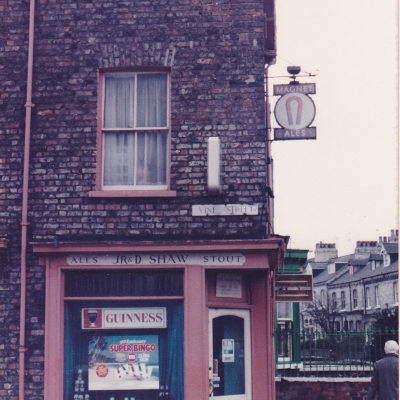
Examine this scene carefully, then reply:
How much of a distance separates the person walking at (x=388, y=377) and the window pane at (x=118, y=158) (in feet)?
14.4

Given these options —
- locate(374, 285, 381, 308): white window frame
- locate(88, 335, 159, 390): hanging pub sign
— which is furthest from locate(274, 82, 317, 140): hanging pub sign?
locate(374, 285, 381, 308): white window frame

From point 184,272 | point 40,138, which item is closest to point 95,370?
point 184,272

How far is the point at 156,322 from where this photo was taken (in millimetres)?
10039

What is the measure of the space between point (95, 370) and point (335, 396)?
19.9 ft

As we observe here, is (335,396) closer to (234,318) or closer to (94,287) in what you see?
(234,318)

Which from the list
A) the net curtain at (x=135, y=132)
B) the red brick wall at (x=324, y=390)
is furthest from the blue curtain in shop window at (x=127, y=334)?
the red brick wall at (x=324, y=390)

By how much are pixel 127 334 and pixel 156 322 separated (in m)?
0.45

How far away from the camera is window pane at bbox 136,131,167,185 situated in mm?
10422

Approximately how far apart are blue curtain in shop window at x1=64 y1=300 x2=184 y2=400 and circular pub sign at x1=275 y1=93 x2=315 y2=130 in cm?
318

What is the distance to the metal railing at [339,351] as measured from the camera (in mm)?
14656

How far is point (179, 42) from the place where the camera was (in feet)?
34.4

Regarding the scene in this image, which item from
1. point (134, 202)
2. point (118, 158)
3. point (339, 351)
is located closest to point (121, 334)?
point (134, 202)

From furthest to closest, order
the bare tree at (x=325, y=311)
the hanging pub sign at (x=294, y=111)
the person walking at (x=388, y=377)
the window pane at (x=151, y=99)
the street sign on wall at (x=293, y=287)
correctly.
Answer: the bare tree at (x=325, y=311) < the street sign on wall at (x=293, y=287) < the hanging pub sign at (x=294, y=111) < the window pane at (x=151, y=99) < the person walking at (x=388, y=377)

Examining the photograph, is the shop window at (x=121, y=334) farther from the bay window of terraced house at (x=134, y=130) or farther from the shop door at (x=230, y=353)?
the bay window of terraced house at (x=134, y=130)
